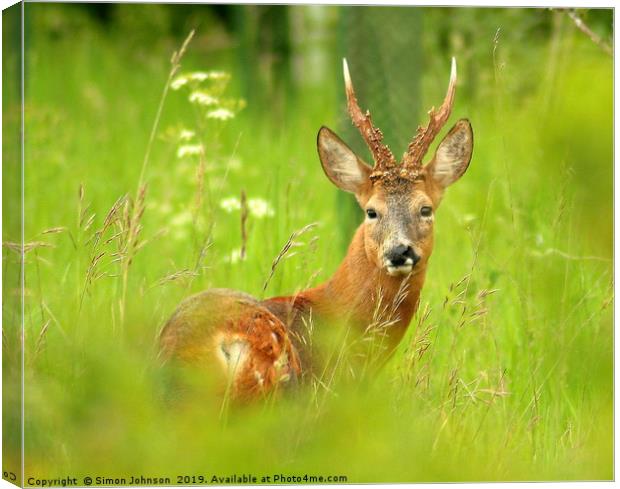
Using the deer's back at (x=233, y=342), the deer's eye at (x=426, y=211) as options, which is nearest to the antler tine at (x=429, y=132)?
the deer's eye at (x=426, y=211)

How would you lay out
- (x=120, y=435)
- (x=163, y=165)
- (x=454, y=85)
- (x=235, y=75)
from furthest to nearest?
(x=163, y=165) < (x=235, y=75) < (x=454, y=85) < (x=120, y=435)

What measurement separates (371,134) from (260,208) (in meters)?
0.80

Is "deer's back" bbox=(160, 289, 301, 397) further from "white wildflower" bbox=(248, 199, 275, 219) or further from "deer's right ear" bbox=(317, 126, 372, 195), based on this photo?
"white wildflower" bbox=(248, 199, 275, 219)

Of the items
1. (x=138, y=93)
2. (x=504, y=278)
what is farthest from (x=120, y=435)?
(x=138, y=93)

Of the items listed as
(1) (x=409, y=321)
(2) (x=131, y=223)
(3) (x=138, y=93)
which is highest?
(3) (x=138, y=93)

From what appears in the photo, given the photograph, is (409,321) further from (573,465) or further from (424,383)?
(573,465)

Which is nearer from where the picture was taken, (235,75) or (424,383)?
(424,383)

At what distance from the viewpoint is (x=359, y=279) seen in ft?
19.3

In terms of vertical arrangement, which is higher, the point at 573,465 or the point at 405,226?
the point at 405,226

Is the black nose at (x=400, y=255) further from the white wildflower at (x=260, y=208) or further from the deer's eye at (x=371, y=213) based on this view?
the white wildflower at (x=260, y=208)

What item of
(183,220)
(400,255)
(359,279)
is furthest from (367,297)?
(183,220)

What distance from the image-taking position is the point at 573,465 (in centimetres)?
581

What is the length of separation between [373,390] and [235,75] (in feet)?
7.06

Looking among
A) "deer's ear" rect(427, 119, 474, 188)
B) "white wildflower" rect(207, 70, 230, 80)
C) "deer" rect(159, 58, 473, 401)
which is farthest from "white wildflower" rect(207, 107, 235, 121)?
"deer's ear" rect(427, 119, 474, 188)
